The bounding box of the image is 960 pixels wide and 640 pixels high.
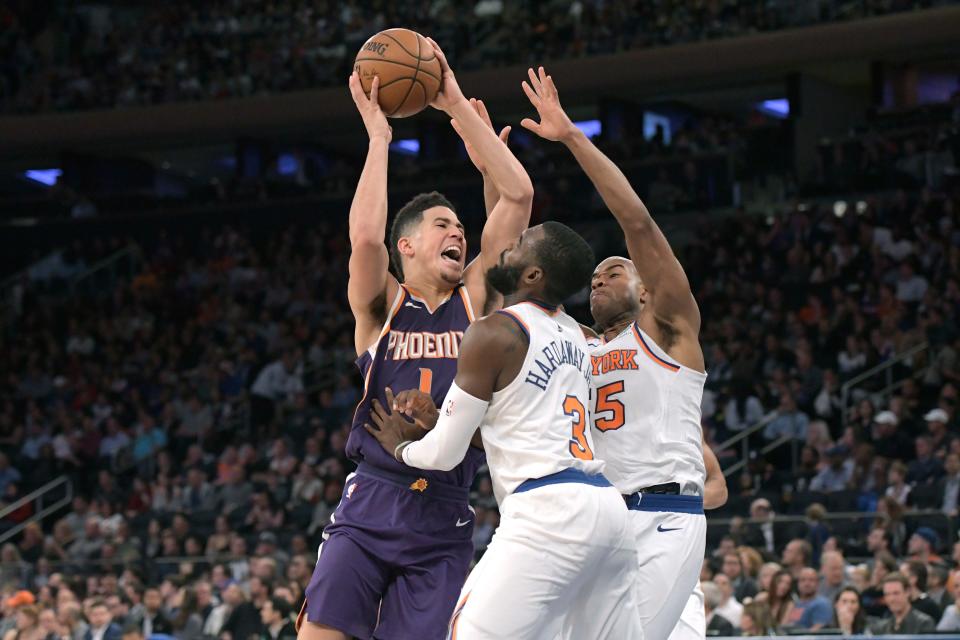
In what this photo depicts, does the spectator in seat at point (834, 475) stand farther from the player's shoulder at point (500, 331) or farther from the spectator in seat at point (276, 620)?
the player's shoulder at point (500, 331)

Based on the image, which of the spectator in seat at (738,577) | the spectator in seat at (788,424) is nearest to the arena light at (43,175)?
the spectator in seat at (788,424)

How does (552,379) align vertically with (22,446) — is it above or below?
above

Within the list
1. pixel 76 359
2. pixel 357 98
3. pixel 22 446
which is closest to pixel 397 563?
pixel 357 98

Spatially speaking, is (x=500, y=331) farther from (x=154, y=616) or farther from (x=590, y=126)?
(x=590, y=126)

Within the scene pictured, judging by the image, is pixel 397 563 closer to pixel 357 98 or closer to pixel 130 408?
pixel 357 98

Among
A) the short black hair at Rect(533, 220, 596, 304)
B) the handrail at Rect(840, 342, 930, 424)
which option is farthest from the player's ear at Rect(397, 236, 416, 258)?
the handrail at Rect(840, 342, 930, 424)

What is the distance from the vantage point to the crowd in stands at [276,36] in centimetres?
2453

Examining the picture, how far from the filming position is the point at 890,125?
24.8m

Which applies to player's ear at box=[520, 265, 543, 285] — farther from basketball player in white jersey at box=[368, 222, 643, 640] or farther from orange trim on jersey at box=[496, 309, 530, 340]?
orange trim on jersey at box=[496, 309, 530, 340]

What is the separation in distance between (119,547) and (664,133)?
13728 millimetres

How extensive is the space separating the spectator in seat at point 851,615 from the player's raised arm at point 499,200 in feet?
18.6

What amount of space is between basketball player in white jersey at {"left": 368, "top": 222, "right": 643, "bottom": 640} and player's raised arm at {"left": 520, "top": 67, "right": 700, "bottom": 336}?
701mm

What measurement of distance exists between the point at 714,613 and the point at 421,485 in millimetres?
6163

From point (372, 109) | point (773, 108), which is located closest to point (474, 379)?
point (372, 109)
